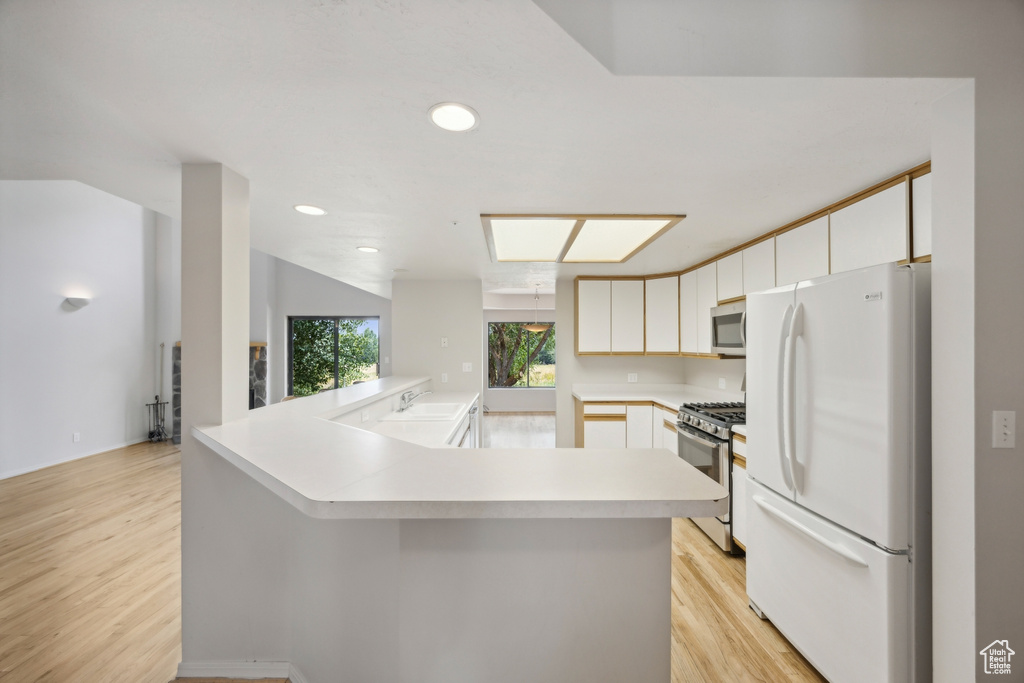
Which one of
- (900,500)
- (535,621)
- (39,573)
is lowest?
(39,573)

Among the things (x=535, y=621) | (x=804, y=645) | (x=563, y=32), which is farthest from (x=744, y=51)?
(x=804, y=645)

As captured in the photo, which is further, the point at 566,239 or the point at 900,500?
the point at 566,239

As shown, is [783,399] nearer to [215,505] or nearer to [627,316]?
[215,505]

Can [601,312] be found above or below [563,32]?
below

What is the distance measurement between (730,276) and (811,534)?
212 cm

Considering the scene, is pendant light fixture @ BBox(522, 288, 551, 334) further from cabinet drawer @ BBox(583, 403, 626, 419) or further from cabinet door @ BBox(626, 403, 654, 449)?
cabinet door @ BBox(626, 403, 654, 449)

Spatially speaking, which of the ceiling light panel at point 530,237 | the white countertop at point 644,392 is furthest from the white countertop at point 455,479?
the white countertop at point 644,392

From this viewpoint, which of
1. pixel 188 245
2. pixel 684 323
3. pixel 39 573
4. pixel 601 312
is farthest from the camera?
pixel 601 312

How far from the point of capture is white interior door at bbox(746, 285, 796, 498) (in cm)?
188

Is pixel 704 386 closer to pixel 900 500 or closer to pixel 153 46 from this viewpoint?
pixel 900 500

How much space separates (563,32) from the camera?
100 cm

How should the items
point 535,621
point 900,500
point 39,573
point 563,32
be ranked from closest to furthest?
point 563,32 < point 535,621 < point 900,500 < point 39,573

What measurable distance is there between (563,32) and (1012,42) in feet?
4.21

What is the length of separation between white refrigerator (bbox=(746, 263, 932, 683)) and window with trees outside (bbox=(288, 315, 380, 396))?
756 cm
